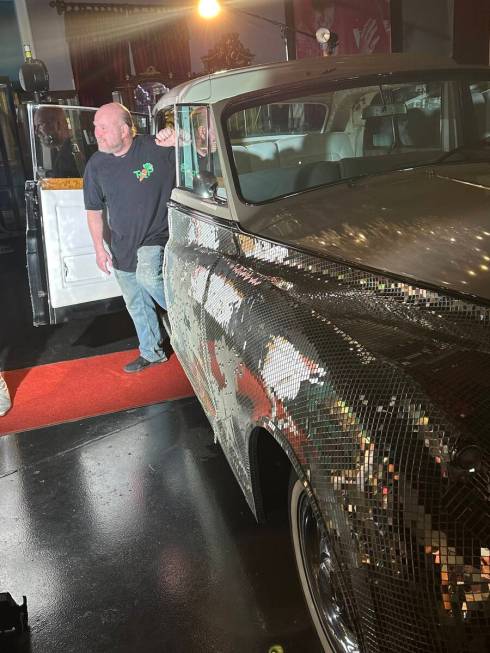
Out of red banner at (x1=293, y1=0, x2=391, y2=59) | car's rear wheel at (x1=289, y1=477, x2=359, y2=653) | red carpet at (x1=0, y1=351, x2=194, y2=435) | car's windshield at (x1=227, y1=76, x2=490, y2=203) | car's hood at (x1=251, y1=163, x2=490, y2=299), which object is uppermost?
red banner at (x1=293, y1=0, x2=391, y2=59)

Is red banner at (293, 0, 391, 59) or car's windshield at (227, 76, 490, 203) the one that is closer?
car's windshield at (227, 76, 490, 203)

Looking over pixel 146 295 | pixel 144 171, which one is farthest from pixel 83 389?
pixel 144 171

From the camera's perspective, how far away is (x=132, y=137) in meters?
3.80

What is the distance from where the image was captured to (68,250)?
4.14m

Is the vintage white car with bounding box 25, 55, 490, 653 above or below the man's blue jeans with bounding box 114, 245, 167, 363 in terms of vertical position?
above

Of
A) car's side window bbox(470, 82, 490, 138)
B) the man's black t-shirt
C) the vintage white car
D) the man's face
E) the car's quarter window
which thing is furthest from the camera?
the man's black t-shirt

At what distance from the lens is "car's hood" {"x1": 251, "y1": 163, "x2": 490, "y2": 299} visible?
1.74 m

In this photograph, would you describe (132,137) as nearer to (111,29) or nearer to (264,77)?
(264,77)

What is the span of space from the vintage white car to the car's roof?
0.05 ft

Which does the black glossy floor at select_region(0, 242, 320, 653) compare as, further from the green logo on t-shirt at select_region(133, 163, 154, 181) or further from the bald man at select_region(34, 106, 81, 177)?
the bald man at select_region(34, 106, 81, 177)

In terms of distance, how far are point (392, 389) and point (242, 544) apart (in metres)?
1.38

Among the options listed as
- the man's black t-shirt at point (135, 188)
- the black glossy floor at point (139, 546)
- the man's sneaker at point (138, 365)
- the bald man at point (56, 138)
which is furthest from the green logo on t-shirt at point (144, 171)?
the black glossy floor at point (139, 546)

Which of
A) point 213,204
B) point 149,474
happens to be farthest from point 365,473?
point 149,474

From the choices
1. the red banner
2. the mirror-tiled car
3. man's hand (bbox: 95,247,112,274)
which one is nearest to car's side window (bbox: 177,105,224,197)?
the mirror-tiled car
